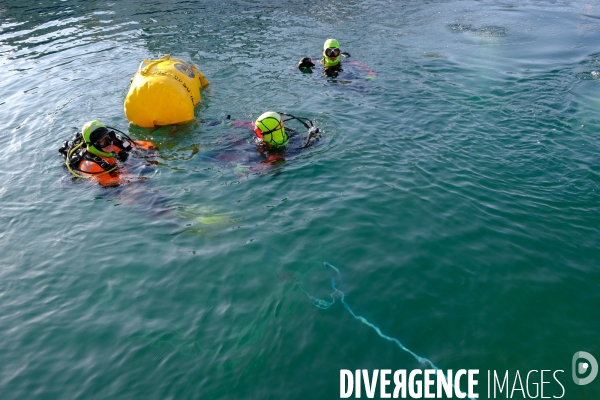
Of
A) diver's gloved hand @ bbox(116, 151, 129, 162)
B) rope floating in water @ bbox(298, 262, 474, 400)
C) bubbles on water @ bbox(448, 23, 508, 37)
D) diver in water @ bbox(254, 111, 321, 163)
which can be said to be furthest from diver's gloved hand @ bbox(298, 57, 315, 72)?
rope floating in water @ bbox(298, 262, 474, 400)

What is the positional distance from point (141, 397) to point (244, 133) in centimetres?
708

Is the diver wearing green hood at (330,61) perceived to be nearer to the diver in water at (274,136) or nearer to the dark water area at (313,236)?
the dark water area at (313,236)

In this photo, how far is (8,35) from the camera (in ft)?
72.0

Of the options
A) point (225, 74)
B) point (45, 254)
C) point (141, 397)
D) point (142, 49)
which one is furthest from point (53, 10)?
point (141, 397)

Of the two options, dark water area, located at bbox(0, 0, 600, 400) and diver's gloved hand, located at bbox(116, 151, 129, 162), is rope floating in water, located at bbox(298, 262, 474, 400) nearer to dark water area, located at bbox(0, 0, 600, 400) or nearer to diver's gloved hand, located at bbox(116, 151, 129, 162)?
dark water area, located at bbox(0, 0, 600, 400)

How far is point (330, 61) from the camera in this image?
49.5ft

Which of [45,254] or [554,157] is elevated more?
[554,157]

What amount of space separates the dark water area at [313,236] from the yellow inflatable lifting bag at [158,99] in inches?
16.4

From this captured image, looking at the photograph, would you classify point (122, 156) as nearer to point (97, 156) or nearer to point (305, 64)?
point (97, 156)

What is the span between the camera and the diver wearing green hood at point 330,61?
1494 centimetres

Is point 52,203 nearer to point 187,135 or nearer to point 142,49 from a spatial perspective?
point 187,135

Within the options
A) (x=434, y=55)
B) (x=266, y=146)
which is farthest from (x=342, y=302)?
(x=434, y=55)

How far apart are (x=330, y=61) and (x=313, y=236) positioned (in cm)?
877

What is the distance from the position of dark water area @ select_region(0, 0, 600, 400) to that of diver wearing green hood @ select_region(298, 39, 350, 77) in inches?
18.8
